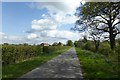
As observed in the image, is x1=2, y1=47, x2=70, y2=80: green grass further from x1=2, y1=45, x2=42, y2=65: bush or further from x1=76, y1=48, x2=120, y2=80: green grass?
x1=76, y1=48, x2=120, y2=80: green grass

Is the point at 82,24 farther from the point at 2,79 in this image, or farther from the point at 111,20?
the point at 2,79

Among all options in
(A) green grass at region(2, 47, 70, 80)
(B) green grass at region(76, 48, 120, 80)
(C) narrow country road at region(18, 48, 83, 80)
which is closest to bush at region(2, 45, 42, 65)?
(A) green grass at region(2, 47, 70, 80)

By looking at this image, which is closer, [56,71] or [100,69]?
[56,71]

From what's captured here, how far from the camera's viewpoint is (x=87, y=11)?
89.9 feet

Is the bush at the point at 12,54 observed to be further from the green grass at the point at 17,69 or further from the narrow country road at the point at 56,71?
the narrow country road at the point at 56,71

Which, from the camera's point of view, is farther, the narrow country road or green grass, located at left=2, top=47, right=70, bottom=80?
green grass, located at left=2, top=47, right=70, bottom=80

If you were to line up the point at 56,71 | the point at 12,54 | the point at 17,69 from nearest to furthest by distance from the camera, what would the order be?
the point at 56,71, the point at 17,69, the point at 12,54

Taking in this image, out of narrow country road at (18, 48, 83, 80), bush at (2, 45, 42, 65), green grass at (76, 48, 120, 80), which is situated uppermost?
bush at (2, 45, 42, 65)

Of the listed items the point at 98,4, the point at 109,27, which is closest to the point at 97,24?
the point at 109,27

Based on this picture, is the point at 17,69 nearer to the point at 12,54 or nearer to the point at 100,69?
the point at 100,69

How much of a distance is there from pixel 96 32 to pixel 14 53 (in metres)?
21.6

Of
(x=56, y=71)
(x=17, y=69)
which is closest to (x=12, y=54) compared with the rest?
(x=17, y=69)

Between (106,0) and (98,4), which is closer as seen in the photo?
(106,0)

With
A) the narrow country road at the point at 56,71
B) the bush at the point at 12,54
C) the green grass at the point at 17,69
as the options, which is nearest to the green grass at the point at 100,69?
the narrow country road at the point at 56,71
